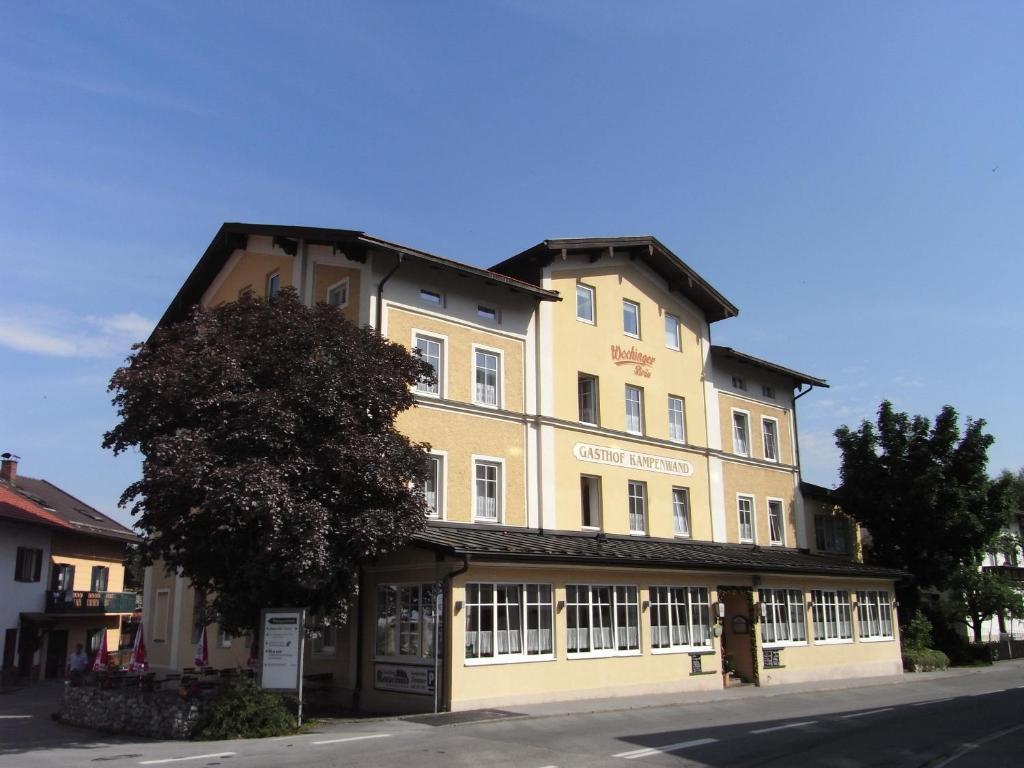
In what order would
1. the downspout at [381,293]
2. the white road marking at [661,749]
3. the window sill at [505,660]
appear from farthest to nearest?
the downspout at [381,293] < the window sill at [505,660] < the white road marking at [661,749]

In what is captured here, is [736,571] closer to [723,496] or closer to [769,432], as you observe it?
[723,496]

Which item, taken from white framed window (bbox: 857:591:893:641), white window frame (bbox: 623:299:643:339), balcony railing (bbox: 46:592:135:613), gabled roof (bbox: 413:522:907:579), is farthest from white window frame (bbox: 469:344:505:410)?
balcony railing (bbox: 46:592:135:613)

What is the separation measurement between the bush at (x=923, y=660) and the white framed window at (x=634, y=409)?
590 inches

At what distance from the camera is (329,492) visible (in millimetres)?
15562

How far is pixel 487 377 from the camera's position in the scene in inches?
904

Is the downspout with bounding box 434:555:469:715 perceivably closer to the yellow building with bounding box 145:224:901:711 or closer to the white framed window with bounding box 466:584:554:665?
the yellow building with bounding box 145:224:901:711

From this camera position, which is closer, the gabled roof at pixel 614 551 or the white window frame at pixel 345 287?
the gabled roof at pixel 614 551

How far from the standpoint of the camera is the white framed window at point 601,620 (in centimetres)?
2008

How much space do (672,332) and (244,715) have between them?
62.4ft

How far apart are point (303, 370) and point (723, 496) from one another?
17889 mm

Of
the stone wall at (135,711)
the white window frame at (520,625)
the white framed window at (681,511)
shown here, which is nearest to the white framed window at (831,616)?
the white framed window at (681,511)

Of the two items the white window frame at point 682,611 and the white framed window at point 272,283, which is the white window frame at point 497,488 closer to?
the white window frame at point 682,611

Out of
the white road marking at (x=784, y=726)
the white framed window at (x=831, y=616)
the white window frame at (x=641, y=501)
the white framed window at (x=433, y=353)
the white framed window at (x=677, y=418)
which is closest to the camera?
the white road marking at (x=784, y=726)

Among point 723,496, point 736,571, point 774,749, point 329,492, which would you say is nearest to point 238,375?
point 329,492
